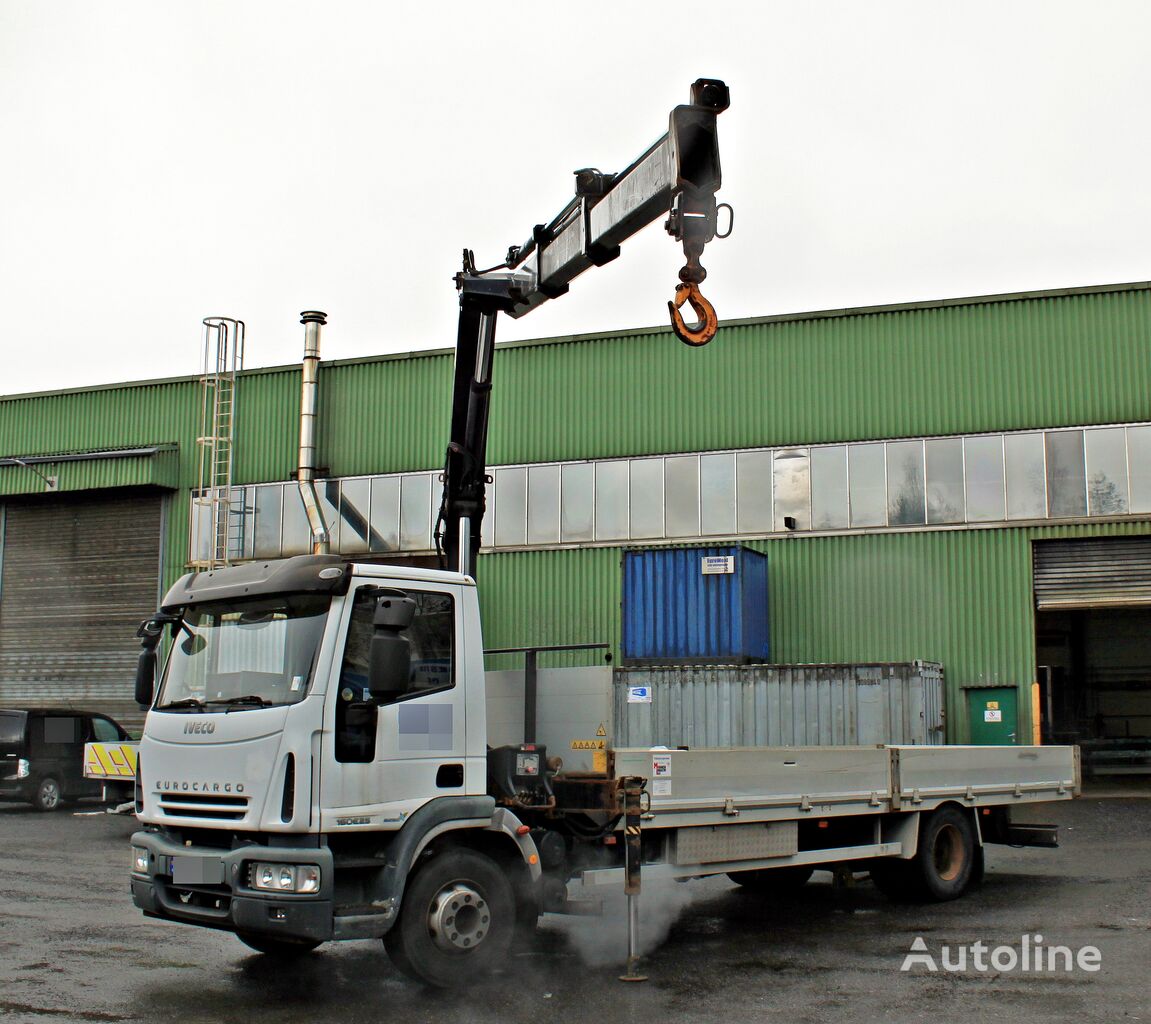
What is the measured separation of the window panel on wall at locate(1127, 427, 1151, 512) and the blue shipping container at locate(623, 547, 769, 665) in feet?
24.8

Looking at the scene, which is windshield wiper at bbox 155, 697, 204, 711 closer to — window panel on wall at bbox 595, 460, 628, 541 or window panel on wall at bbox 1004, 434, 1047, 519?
window panel on wall at bbox 595, 460, 628, 541

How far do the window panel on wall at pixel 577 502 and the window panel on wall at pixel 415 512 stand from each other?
130 inches

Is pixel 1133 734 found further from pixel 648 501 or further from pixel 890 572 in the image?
pixel 648 501

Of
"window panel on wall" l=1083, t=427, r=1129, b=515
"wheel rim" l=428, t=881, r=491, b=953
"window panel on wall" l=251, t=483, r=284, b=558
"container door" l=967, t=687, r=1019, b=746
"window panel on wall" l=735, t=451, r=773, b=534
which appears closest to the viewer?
"wheel rim" l=428, t=881, r=491, b=953

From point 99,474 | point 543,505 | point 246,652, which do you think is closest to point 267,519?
point 99,474

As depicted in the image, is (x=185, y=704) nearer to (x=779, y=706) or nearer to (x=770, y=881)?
(x=770, y=881)

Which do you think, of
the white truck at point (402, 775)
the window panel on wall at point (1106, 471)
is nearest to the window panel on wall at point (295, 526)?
the window panel on wall at point (1106, 471)

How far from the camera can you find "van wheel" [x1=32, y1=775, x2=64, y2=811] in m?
22.1

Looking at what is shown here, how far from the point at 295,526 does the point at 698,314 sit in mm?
25321

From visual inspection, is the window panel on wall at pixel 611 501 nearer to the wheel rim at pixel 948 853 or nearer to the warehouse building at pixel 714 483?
the warehouse building at pixel 714 483

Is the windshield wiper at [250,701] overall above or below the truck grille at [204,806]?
above

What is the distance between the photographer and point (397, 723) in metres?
8.04

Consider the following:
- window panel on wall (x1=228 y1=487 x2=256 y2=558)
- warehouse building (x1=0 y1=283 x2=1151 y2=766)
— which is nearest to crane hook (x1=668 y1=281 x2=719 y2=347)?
warehouse building (x1=0 y1=283 x2=1151 y2=766)

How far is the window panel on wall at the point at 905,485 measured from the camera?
2716 centimetres
